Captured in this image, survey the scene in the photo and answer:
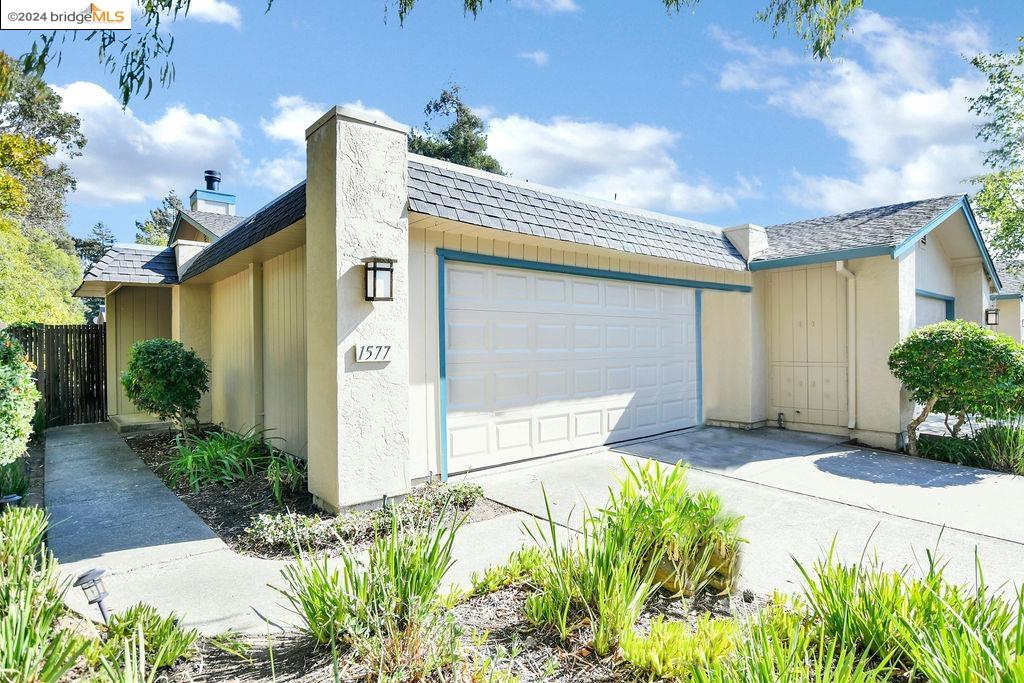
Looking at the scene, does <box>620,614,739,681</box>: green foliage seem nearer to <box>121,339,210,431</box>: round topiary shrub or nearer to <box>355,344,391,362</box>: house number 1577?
<box>355,344,391,362</box>: house number 1577

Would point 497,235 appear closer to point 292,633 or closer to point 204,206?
point 292,633

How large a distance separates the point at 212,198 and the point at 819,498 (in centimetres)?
1366

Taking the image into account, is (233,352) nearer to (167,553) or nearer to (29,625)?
(167,553)

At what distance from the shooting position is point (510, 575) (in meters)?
3.04

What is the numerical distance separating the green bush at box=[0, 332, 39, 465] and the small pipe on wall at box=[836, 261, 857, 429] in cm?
944

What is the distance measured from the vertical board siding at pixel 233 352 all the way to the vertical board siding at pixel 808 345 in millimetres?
8149

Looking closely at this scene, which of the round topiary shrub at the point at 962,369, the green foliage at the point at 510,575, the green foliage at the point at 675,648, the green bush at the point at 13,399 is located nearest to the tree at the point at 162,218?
the green bush at the point at 13,399

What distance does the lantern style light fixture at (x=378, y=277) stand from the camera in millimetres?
4355

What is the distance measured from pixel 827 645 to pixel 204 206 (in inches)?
559

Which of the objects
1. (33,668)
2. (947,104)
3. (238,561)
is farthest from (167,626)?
(947,104)

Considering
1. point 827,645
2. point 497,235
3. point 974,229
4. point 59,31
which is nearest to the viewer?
point 827,645

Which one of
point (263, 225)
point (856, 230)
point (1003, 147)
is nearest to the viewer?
point (263, 225)

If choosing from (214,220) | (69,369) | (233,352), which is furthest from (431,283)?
(69,369)

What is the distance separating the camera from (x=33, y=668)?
1.95 m
